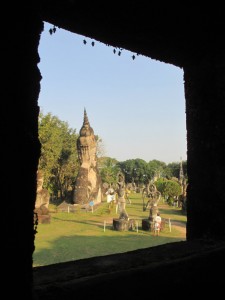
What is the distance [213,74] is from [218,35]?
549 millimetres

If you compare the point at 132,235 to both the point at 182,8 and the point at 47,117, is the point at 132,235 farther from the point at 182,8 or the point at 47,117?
the point at 47,117

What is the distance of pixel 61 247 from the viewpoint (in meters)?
13.6

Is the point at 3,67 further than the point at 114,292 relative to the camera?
No

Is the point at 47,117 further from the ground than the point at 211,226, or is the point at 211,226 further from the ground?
the point at 47,117

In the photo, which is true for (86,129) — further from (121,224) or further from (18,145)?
(18,145)

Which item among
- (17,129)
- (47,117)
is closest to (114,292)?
(17,129)

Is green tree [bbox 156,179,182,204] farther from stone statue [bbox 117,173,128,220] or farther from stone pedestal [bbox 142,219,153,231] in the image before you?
stone pedestal [bbox 142,219,153,231]

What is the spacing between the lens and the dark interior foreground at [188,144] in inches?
59.2

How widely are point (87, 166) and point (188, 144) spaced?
105 ft

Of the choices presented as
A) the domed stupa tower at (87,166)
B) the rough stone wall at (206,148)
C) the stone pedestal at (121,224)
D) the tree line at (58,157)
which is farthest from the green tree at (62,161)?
the rough stone wall at (206,148)

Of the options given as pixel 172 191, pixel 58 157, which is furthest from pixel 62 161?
pixel 172 191

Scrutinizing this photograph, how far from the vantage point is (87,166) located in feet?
116

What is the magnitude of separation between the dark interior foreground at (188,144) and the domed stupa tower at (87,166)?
30.3m

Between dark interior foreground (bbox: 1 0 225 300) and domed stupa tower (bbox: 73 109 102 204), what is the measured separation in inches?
1192
